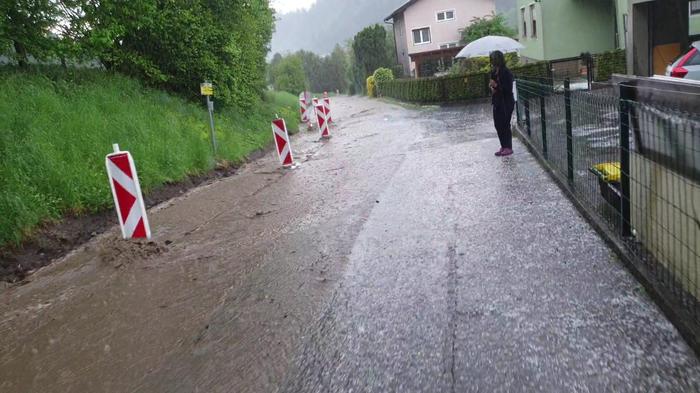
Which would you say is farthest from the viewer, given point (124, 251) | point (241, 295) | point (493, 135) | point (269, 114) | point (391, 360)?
point (269, 114)

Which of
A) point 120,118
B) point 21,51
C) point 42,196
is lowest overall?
point 42,196

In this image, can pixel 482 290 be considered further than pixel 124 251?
No

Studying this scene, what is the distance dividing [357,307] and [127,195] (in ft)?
13.0

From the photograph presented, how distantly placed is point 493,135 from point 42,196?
9819 millimetres

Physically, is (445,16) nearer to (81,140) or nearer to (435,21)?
(435,21)

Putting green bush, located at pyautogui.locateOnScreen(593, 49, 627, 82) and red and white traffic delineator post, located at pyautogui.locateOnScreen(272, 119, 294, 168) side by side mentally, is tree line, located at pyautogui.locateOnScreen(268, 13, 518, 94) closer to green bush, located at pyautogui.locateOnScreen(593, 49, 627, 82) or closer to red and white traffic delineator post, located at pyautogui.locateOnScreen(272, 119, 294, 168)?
green bush, located at pyautogui.locateOnScreen(593, 49, 627, 82)

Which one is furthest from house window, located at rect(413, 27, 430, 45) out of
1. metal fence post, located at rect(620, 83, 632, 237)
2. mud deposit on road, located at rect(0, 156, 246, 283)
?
metal fence post, located at rect(620, 83, 632, 237)

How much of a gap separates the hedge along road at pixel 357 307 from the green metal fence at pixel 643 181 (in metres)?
0.19

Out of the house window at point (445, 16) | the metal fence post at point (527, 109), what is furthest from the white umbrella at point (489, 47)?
the house window at point (445, 16)

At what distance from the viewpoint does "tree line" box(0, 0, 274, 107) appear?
41.5 feet

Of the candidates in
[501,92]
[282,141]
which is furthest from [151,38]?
[501,92]

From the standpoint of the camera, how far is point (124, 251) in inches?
274

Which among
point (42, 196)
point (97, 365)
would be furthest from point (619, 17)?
point (97, 365)

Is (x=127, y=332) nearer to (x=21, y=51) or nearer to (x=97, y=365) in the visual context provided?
(x=97, y=365)
